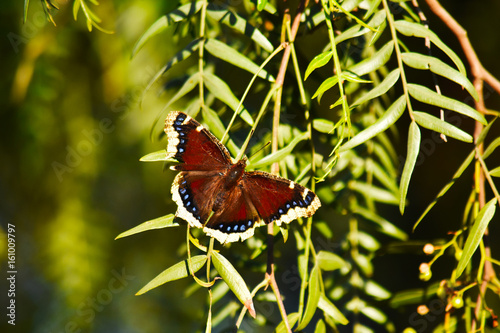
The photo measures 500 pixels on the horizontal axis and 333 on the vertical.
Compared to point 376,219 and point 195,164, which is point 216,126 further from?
point 376,219

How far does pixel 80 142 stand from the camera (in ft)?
4.04

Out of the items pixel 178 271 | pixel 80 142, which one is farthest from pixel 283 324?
pixel 80 142

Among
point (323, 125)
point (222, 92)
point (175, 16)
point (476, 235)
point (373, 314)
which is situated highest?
point (175, 16)

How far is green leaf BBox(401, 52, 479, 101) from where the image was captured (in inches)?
24.1

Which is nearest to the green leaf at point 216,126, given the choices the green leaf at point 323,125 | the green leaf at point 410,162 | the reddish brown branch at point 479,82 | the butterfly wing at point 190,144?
the butterfly wing at point 190,144

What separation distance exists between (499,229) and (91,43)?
1430 mm

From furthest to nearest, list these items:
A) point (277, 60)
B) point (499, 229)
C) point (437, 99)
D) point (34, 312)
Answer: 1. point (499, 229)
2. point (34, 312)
3. point (277, 60)
4. point (437, 99)

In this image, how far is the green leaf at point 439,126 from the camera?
59 centimetres

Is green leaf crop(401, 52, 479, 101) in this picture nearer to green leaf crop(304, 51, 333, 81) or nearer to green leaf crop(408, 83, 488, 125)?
green leaf crop(408, 83, 488, 125)

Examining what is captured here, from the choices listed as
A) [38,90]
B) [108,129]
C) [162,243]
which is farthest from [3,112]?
[162,243]

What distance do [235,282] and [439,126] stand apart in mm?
331

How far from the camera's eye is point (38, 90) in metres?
1.16

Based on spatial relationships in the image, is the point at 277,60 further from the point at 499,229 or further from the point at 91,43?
the point at 499,229

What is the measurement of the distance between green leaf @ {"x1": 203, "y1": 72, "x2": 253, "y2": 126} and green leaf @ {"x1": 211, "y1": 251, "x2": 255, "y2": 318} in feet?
0.67
